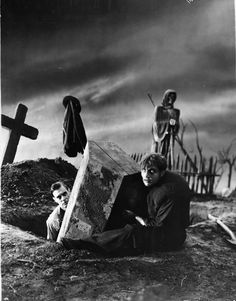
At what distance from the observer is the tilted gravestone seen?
358cm

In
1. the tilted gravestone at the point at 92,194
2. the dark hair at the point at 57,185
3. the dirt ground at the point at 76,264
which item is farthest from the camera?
the dark hair at the point at 57,185

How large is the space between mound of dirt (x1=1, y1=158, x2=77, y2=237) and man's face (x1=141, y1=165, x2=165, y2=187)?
635 mm

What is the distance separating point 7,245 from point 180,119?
2216mm

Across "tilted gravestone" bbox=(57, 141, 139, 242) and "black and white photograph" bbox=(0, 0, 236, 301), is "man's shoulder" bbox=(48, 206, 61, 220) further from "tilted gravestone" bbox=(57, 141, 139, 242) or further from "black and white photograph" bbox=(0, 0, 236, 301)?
"tilted gravestone" bbox=(57, 141, 139, 242)

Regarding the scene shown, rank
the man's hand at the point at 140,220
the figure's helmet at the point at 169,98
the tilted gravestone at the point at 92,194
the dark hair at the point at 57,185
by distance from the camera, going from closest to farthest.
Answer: the tilted gravestone at the point at 92,194 < the man's hand at the point at 140,220 < the dark hair at the point at 57,185 < the figure's helmet at the point at 169,98

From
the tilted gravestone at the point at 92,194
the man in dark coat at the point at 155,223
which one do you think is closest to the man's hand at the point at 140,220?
the man in dark coat at the point at 155,223

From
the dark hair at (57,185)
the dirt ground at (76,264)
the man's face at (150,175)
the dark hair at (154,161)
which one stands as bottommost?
the dirt ground at (76,264)

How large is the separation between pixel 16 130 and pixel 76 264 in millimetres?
1272

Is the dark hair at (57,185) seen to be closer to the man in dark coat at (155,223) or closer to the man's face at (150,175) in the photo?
the man in dark coat at (155,223)

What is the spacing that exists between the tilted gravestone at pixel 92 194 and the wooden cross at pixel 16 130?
537mm

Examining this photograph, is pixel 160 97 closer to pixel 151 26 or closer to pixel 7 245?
pixel 151 26

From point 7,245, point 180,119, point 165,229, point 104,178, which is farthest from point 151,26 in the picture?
point 7,245

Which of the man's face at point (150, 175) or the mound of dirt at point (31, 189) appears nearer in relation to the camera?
the mound of dirt at point (31, 189)

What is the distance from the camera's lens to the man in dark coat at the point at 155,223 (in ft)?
11.8
